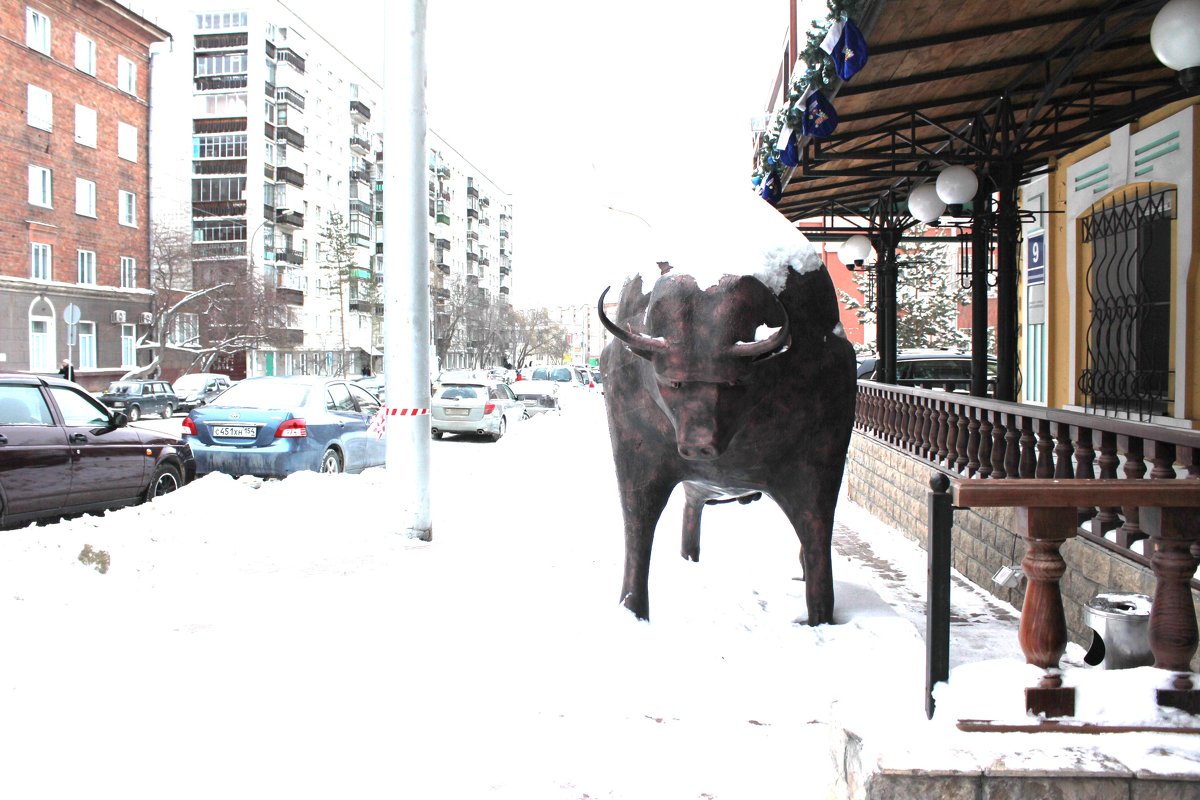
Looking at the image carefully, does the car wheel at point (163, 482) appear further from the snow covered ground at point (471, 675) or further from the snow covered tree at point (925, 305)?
the snow covered tree at point (925, 305)

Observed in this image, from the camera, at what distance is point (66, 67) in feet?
118

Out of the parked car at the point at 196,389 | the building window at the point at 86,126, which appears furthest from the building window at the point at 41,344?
the building window at the point at 86,126

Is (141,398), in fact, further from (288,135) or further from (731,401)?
(288,135)

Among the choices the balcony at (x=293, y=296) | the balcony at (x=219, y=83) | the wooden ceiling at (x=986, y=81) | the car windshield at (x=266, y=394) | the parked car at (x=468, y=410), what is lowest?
the parked car at (x=468, y=410)

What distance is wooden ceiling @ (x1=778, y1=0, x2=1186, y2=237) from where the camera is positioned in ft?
22.8

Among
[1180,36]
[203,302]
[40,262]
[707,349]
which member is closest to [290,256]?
[203,302]

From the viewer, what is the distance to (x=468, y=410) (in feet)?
72.8

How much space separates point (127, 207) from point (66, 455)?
36098mm

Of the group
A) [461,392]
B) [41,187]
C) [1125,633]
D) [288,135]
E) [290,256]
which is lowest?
[1125,633]

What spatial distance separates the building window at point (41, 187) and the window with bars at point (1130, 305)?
121 ft

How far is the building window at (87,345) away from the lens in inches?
1455

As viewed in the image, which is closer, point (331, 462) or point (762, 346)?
point (762, 346)

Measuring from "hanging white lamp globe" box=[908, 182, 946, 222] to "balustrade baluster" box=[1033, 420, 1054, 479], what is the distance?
5665 mm

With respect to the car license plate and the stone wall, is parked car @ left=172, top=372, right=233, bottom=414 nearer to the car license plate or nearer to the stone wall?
the car license plate
